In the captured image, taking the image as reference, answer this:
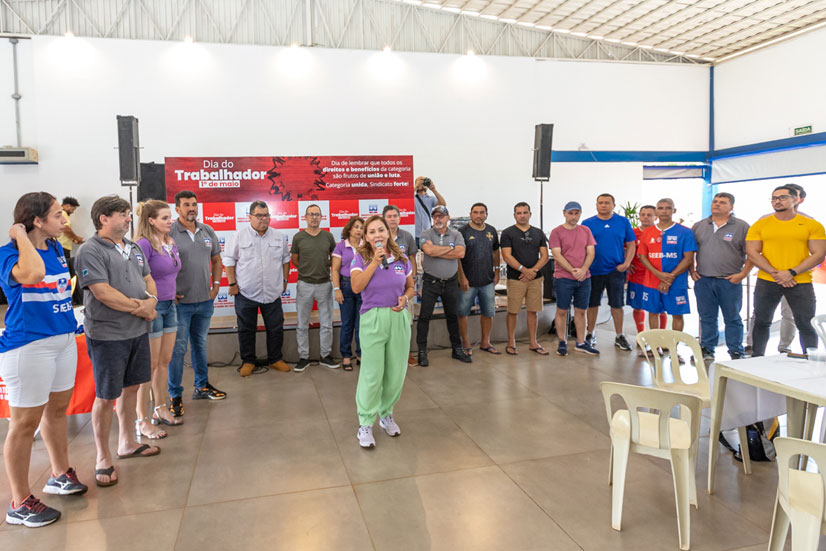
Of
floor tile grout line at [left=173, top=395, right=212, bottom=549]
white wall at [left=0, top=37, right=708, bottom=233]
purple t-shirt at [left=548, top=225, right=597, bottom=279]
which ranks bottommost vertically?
floor tile grout line at [left=173, top=395, right=212, bottom=549]

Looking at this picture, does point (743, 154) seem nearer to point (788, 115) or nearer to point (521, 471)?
point (788, 115)

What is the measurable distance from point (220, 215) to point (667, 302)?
15.4ft

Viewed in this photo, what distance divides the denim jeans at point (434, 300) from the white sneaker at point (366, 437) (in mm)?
2050

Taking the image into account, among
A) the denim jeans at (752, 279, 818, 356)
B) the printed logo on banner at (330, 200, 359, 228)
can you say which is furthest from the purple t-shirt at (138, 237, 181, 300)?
the denim jeans at (752, 279, 818, 356)

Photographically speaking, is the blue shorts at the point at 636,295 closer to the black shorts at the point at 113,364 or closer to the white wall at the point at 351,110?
the white wall at the point at 351,110

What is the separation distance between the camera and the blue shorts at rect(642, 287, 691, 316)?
5.06 m

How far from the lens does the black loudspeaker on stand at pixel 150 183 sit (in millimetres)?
6008

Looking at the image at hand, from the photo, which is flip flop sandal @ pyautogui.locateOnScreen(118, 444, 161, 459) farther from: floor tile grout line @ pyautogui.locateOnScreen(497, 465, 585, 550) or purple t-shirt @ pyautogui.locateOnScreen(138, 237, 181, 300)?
floor tile grout line @ pyautogui.locateOnScreen(497, 465, 585, 550)

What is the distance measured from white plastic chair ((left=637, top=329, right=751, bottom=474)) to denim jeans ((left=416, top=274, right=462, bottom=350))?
232 cm

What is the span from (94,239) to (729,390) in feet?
10.6

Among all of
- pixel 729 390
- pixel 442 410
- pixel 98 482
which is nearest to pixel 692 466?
pixel 729 390

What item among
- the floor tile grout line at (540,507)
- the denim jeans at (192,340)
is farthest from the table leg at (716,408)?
the denim jeans at (192,340)

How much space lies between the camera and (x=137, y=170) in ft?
16.8

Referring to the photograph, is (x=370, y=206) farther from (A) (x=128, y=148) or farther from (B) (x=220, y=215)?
(A) (x=128, y=148)
